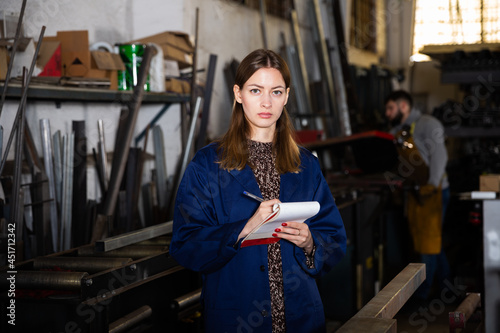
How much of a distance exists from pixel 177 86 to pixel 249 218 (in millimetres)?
2211

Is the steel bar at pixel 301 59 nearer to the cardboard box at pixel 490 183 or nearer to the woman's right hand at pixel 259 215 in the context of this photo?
the cardboard box at pixel 490 183

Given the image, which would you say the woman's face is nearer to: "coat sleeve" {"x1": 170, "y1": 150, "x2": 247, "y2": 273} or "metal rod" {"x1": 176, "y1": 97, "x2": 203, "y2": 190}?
"coat sleeve" {"x1": 170, "y1": 150, "x2": 247, "y2": 273}

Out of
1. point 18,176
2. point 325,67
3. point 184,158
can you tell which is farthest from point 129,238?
point 325,67

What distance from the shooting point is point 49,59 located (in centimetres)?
280

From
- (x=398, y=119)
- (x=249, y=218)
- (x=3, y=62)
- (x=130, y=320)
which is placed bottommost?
(x=130, y=320)

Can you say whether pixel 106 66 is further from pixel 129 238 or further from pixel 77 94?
pixel 129 238

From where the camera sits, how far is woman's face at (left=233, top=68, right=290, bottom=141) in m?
1.58

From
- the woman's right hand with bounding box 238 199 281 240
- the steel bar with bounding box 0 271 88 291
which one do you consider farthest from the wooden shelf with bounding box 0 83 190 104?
the woman's right hand with bounding box 238 199 281 240

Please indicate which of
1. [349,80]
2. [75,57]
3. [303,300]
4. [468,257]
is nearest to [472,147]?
[468,257]

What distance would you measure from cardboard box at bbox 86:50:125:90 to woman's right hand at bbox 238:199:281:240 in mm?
1846

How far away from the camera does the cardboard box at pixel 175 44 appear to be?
137 inches

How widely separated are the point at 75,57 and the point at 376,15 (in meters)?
6.17

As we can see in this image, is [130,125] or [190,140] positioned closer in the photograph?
[130,125]

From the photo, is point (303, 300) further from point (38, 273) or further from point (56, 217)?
point (56, 217)
